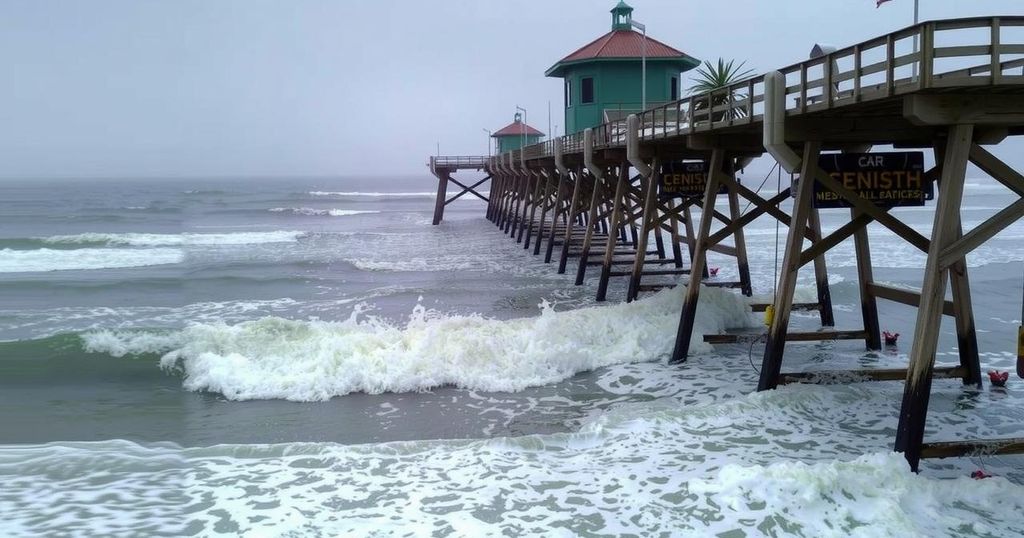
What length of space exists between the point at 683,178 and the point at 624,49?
33.5 ft

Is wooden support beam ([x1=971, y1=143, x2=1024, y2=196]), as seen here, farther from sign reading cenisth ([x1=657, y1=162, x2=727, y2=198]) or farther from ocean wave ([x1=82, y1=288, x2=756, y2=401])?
sign reading cenisth ([x1=657, y1=162, x2=727, y2=198])

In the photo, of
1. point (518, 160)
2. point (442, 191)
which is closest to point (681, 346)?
point (518, 160)

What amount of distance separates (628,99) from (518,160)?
8873mm

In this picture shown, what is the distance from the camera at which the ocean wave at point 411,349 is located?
10484 millimetres

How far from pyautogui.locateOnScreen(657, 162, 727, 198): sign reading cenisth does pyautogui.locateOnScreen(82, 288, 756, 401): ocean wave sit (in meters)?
1.90

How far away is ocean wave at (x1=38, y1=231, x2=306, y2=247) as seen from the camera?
3472 cm

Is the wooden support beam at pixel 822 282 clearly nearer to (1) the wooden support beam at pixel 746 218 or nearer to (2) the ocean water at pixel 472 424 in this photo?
(1) the wooden support beam at pixel 746 218

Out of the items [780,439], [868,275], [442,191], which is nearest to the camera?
[780,439]

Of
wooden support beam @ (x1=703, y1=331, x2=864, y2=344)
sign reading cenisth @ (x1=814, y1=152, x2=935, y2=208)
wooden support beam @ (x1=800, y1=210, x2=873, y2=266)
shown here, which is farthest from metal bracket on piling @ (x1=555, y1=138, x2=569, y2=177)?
sign reading cenisth @ (x1=814, y1=152, x2=935, y2=208)

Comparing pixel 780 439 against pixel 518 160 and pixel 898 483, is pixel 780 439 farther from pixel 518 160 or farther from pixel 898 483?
pixel 518 160

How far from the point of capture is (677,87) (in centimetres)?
2412

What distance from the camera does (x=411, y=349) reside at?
1149 centimetres

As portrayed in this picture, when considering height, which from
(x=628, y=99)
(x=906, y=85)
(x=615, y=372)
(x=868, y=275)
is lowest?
(x=615, y=372)

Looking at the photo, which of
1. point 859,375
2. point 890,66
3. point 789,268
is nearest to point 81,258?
point 789,268
